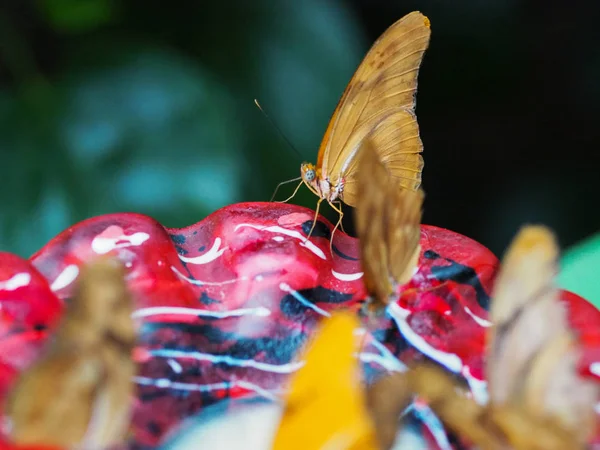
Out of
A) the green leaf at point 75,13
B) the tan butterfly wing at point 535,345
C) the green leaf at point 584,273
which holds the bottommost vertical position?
the green leaf at point 584,273

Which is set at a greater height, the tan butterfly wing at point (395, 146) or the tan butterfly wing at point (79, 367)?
the tan butterfly wing at point (79, 367)

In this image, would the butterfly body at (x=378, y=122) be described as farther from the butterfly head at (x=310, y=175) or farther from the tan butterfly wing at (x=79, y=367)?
the tan butterfly wing at (x=79, y=367)

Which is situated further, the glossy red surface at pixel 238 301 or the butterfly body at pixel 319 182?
the butterfly body at pixel 319 182

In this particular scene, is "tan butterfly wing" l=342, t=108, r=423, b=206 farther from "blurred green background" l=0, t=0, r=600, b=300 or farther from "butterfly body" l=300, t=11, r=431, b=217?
"blurred green background" l=0, t=0, r=600, b=300

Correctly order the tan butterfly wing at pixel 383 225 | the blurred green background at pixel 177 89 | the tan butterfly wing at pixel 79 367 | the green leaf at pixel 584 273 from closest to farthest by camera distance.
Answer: the tan butterfly wing at pixel 79 367 → the tan butterfly wing at pixel 383 225 → the green leaf at pixel 584 273 → the blurred green background at pixel 177 89

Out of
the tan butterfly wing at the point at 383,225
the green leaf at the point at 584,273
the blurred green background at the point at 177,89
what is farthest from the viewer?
the blurred green background at the point at 177,89

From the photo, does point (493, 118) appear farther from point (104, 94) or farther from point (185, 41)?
point (104, 94)

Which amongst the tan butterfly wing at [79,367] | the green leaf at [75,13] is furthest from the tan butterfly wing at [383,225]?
the green leaf at [75,13]
